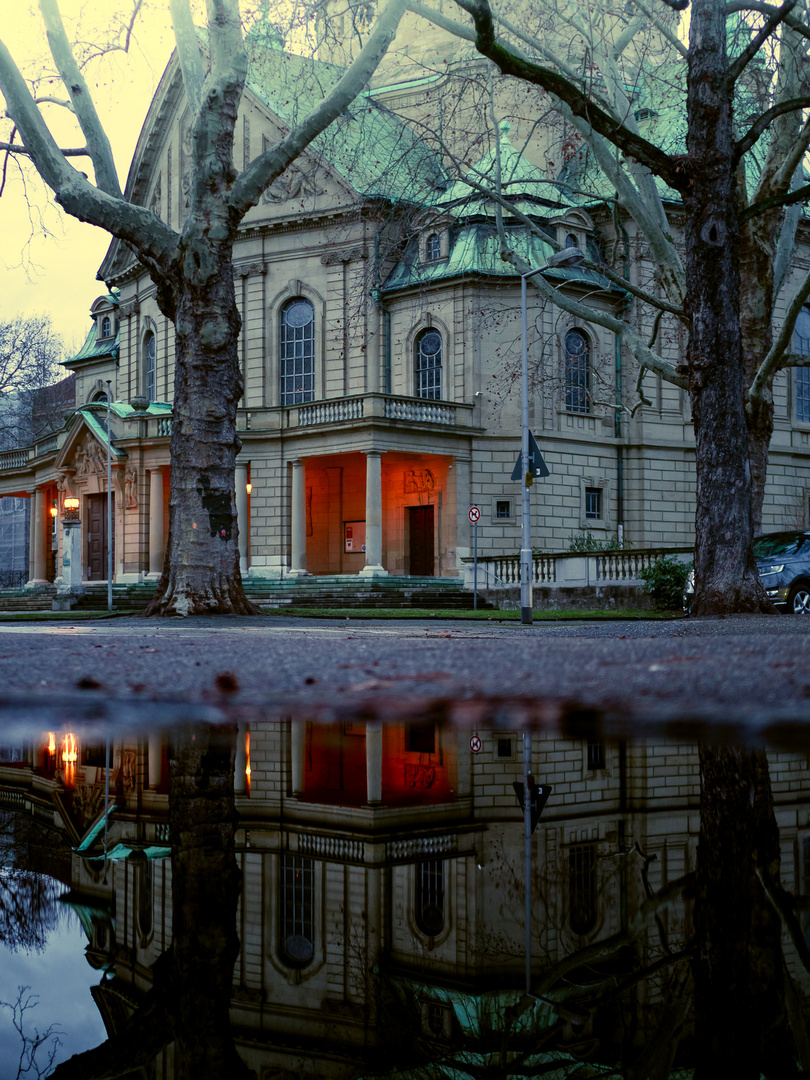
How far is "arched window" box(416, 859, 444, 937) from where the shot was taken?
5.35 feet

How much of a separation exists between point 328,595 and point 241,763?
30.7m

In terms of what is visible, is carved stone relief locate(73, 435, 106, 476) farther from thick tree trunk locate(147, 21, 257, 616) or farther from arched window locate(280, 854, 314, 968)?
arched window locate(280, 854, 314, 968)

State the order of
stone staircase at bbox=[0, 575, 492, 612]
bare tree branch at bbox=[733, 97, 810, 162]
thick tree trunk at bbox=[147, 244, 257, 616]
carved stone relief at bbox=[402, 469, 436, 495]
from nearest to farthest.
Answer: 1. bare tree branch at bbox=[733, 97, 810, 162]
2. thick tree trunk at bbox=[147, 244, 257, 616]
3. stone staircase at bbox=[0, 575, 492, 612]
4. carved stone relief at bbox=[402, 469, 436, 495]

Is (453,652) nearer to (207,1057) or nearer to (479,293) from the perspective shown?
(207,1057)

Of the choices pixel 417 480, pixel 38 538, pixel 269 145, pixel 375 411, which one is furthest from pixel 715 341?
pixel 38 538

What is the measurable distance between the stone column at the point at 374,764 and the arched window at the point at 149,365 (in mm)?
46797

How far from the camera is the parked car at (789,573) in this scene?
21.3m

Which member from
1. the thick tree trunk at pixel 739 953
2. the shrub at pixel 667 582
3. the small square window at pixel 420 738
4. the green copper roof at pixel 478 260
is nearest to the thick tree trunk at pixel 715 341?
the shrub at pixel 667 582

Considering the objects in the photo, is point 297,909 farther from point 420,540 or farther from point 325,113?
point 420,540

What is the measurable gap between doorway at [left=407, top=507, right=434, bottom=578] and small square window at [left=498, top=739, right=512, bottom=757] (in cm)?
3689

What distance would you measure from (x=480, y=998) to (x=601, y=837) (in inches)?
27.9

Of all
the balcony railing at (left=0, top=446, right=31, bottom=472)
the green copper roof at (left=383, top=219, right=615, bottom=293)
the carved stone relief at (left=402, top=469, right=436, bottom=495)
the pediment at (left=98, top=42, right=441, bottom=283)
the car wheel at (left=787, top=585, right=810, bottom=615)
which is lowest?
the car wheel at (left=787, top=585, right=810, bottom=615)

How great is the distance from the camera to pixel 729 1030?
1317mm

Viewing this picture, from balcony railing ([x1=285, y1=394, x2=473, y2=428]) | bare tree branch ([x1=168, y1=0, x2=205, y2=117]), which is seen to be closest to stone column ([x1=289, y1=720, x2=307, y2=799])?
bare tree branch ([x1=168, y1=0, x2=205, y2=117])
